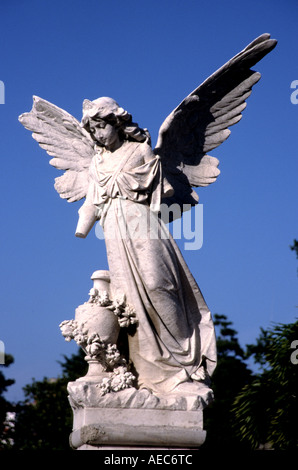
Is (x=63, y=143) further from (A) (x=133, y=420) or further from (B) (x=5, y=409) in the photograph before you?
(B) (x=5, y=409)

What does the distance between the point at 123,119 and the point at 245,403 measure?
9859 mm

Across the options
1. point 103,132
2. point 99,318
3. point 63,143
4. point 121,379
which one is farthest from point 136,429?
point 63,143

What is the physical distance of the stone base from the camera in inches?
299

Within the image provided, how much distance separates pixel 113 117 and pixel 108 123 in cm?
9

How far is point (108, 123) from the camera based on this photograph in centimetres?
852

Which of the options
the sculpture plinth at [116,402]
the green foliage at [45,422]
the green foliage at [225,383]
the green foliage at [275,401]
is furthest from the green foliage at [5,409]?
the sculpture plinth at [116,402]

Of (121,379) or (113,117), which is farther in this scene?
(113,117)

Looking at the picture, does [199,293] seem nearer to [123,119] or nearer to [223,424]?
[123,119]

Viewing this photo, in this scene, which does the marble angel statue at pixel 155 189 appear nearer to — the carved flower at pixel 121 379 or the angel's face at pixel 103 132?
the angel's face at pixel 103 132

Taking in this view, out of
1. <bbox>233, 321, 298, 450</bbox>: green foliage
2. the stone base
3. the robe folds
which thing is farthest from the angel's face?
<bbox>233, 321, 298, 450</bbox>: green foliage

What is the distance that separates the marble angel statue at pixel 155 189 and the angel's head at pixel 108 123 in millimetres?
11

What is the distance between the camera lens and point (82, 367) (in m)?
33.6
